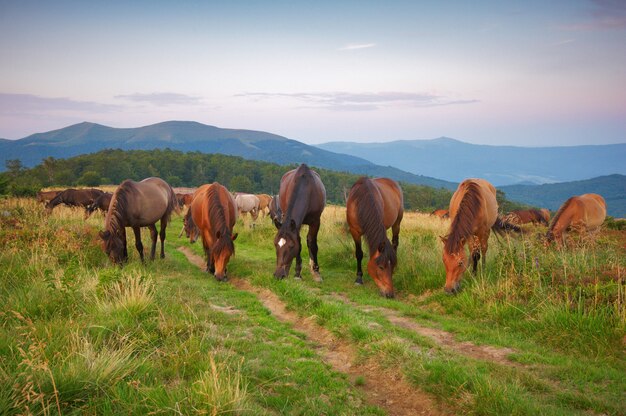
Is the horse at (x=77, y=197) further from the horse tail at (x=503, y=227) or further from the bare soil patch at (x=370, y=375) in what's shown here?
the horse tail at (x=503, y=227)

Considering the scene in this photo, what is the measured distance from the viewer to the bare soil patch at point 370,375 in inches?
149

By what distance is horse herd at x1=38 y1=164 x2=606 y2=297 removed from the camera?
26.3ft

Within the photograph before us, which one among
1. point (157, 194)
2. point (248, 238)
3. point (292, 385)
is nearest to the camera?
point (292, 385)

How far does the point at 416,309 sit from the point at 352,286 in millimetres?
2124

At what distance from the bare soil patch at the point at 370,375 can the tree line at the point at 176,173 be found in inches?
2403

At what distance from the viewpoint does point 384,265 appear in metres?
7.97

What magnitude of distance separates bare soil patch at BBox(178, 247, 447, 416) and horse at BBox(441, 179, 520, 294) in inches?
127

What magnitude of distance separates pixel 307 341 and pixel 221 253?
4.54 meters

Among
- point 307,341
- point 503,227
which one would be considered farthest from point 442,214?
point 307,341

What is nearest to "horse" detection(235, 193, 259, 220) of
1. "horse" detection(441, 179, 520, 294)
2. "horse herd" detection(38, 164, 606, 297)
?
"horse herd" detection(38, 164, 606, 297)

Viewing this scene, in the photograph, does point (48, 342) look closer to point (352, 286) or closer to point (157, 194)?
point (352, 286)

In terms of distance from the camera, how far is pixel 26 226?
1004 cm

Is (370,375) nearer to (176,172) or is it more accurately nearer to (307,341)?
(307,341)

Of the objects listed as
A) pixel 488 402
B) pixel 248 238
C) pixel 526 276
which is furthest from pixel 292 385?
pixel 248 238
